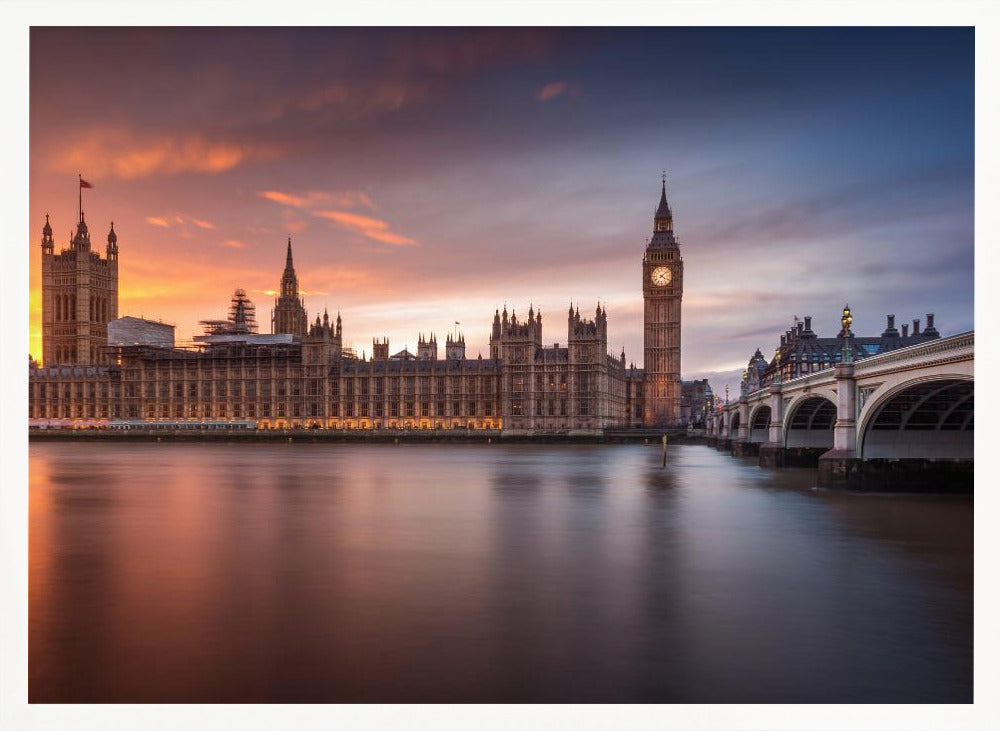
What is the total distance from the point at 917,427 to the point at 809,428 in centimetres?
1797

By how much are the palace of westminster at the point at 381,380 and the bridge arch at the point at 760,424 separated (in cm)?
3571

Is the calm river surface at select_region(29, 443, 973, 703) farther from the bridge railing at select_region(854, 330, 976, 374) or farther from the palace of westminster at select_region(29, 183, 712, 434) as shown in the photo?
the palace of westminster at select_region(29, 183, 712, 434)

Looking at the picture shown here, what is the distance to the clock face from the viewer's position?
115 metres

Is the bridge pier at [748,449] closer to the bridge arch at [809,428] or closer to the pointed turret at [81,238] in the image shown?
the bridge arch at [809,428]

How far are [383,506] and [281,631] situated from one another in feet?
53.2

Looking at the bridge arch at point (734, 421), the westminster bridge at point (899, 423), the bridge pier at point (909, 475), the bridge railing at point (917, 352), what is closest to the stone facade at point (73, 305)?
the bridge arch at point (734, 421)

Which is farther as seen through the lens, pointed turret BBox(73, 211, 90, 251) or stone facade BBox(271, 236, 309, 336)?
pointed turret BBox(73, 211, 90, 251)

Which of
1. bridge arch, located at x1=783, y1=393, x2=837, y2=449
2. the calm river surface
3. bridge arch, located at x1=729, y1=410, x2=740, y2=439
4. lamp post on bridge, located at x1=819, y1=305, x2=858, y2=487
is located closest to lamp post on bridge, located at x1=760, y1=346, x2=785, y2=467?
bridge arch, located at x1=783, y1=393, x2=837, y2=449

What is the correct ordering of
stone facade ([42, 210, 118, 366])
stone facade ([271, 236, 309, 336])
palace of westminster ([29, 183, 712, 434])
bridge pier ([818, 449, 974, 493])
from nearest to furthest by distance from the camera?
bridge pier ([818, 449, 974, 493])
palace of westminster ([29, 183, 712, 434])
stone facade ([271, 236, 309, 336])
stone facade ([42, 210, 118, 366])

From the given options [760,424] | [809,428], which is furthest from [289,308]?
[809,428]

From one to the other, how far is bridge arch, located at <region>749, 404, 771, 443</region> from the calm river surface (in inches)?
1402

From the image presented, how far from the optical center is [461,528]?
21.9m

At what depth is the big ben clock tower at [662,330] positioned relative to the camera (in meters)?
112

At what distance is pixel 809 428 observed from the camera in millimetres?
46062
